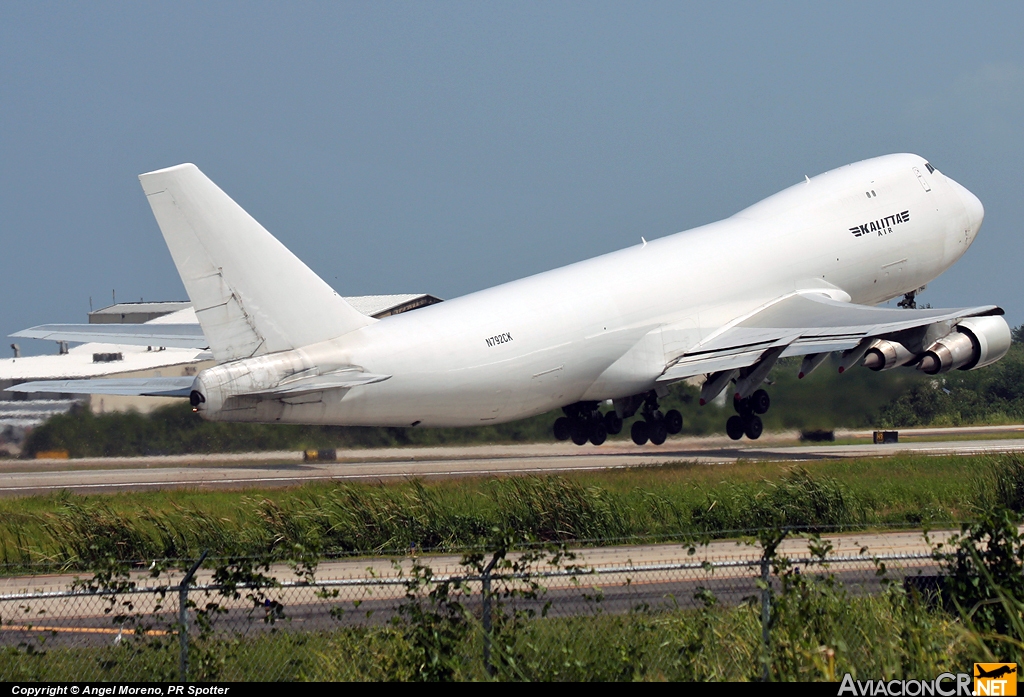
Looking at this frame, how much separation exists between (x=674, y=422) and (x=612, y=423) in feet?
6.77

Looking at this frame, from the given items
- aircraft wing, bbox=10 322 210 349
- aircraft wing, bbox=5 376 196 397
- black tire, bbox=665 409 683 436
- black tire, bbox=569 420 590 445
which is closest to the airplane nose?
black tire, bbox=665 409 683 436

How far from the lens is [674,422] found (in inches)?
1571

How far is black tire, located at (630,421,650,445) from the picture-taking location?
3959 centimetres

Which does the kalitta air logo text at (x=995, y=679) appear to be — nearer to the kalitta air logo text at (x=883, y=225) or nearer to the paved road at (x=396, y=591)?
the paved road at (x=396, y=591)

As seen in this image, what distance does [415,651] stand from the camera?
12.7 metres

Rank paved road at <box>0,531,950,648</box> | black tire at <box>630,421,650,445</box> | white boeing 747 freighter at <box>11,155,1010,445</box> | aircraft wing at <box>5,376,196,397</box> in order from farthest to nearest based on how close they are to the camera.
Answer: black tire at <box>630,421,650,445</box> < aircraft wing at <box>5,376,196,397</box> < white boeing 747 freighter at <box>11,155,1010,445</box> < paved road at <box>0,531,950,648</box>

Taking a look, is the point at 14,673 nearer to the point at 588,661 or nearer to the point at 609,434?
the point at 588,661

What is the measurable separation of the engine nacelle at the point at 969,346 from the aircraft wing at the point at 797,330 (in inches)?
65.2

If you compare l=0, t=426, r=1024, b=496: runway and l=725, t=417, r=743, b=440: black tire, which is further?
l=725, t=417, r=743, b=440: black tire

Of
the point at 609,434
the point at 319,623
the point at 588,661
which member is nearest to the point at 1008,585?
the point at 588,661

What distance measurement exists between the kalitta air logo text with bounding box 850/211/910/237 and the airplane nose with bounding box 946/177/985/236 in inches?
129

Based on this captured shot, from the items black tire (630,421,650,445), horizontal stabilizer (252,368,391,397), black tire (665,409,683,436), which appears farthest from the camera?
black tire (665,409,683,436)

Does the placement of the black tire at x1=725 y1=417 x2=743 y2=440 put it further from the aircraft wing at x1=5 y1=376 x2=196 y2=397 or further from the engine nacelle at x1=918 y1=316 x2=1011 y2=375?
the aircraft wing at x1=5 y1=376 x2=196 y2=397

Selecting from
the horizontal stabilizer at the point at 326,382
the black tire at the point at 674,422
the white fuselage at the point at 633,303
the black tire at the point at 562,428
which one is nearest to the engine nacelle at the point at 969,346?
the white fuselage at the point at 633,303
